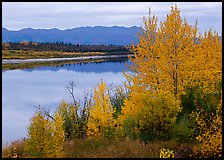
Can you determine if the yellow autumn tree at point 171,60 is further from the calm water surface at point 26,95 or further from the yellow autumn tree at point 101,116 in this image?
the calm water surface at point 26,95

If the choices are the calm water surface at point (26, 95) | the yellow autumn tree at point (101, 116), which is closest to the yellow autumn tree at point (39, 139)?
the yellow autumn tree at point (101, 116)

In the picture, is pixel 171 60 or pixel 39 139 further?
pixel 171 60

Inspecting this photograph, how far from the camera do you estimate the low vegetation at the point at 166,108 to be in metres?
12.8

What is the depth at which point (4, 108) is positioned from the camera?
4347cm

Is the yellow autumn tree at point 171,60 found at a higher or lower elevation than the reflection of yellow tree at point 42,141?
higher

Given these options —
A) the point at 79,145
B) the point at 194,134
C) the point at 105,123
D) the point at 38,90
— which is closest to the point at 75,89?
the point at 38,90

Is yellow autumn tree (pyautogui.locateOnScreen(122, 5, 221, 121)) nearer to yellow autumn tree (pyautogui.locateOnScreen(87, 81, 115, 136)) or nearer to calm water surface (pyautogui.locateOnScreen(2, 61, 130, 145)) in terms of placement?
yellow autumn tree (pyautogui.locateOnScreen(87, 81, 115, 136))

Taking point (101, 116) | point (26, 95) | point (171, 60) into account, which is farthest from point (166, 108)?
point (26, 95)

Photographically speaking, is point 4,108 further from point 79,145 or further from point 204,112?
point 204,112

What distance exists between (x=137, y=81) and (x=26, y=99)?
33417 mm

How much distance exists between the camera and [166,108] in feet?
42.9

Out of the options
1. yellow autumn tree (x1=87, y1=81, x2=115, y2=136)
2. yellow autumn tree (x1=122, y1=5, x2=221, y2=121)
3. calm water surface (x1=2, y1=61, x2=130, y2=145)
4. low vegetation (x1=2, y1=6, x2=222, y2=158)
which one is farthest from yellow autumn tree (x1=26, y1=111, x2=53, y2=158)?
calm water surface (x1=2, y1=61, x2=130, y2=145)

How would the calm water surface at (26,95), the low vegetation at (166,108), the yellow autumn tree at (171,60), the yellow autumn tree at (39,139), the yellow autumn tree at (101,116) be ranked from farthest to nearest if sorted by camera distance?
the calm water surface at (26,95), the yellow autumn tree at (101,116), the yellow autumn tree at (171,60), the yellow autumn tree at (39,139), the low vegetation at (166,108)

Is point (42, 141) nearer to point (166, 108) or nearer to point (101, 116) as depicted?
point (166, 108)
